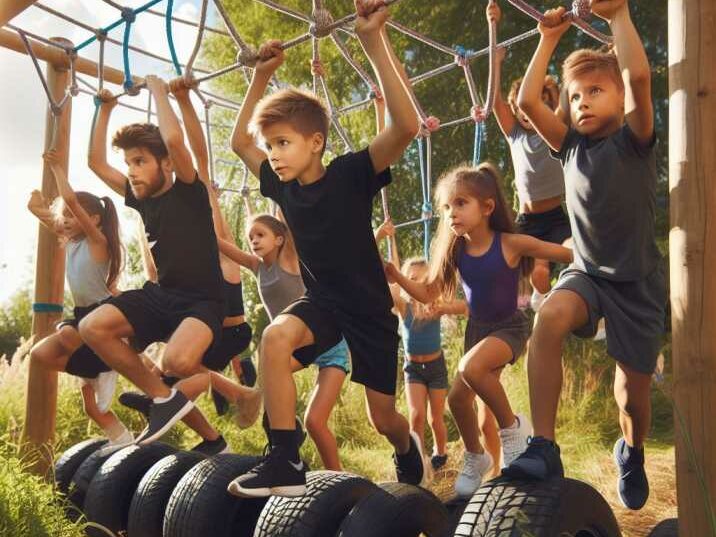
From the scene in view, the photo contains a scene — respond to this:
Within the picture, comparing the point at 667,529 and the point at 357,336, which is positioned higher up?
the point at 357,336

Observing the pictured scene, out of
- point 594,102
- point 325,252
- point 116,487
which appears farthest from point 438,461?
point 594,102

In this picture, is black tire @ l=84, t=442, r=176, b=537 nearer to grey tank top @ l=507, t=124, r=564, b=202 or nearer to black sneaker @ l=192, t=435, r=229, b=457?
black sneaker @ l=192, t=435, r=229, b=457

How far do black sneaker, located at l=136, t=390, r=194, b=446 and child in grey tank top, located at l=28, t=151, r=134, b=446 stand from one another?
97 centimetres

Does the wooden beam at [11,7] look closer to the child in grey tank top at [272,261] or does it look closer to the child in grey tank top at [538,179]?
the child in grey tank top at [272,261]

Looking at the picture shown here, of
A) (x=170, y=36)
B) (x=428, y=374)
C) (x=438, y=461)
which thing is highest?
(x=170, y=36)

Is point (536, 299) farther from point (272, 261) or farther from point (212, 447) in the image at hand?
point (212, 447)

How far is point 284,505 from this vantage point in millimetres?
3057

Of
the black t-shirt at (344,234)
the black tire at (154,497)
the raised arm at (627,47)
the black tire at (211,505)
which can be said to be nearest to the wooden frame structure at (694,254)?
the raised arm at (627,47)

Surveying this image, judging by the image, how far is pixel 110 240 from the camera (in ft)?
15.9

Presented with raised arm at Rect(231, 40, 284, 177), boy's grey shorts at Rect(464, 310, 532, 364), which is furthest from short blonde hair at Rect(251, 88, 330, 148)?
boy's grey shorts at Rect(464, 310, 532, 364)

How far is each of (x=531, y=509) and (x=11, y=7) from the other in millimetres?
2732

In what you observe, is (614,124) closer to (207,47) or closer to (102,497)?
(102,497)

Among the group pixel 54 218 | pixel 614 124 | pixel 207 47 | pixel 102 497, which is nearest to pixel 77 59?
pixel 54 218

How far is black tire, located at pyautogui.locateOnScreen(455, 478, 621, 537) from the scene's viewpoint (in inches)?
Result: 93.8
